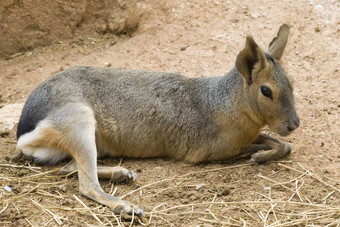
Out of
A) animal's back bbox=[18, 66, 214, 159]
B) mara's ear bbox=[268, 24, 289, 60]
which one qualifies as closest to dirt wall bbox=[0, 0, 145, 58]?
animal's back bbox=[18, 66, 214, 159]

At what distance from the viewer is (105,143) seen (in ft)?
17.7

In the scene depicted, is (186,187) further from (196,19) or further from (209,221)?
(196,19)

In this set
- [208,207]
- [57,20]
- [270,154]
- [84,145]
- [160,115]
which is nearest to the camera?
[208,207]

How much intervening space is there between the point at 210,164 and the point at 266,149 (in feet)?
1.95

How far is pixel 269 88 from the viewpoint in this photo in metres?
4.93

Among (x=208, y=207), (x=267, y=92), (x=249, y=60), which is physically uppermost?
(x=249, y=60)

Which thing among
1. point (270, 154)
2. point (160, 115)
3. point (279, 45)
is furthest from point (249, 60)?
point (160, 115)

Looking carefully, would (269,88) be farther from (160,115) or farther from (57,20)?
(57,20)

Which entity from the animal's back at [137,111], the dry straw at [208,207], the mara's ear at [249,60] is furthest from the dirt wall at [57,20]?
the dry straw at [208,207]

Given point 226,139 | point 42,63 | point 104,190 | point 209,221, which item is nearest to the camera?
point 209,221

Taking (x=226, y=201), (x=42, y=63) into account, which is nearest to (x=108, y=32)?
(x=42, y=63)

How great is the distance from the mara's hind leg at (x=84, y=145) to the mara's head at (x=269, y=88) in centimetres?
152

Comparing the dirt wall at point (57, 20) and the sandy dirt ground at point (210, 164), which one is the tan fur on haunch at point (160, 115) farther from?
the dirt wall at point (57, 20)

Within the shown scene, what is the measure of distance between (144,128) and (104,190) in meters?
0.84
